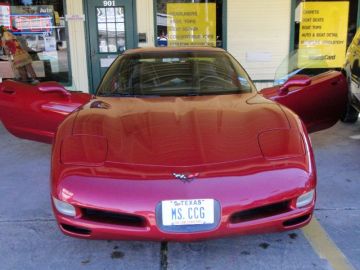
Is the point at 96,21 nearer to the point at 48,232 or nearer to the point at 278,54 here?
the point at 278,54

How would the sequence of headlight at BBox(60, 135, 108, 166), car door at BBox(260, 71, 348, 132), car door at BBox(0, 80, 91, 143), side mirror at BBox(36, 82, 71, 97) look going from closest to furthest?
headlight at BBox(60, 135, 108, 166), side mirror at BBox(36, 82, 71, 97), car door at BBox(0, 80, 91, 143), car door at BBox(260, 71, 348, 132)

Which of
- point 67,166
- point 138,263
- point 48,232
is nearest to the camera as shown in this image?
point 67,166

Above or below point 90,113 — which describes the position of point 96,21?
above

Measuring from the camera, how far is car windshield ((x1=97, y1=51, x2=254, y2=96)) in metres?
4.15

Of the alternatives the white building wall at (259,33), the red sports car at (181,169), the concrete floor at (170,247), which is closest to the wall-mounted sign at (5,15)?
the white building wall at (259,33)

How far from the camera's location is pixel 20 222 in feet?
12.4

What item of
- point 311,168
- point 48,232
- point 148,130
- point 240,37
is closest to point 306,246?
point 311,168

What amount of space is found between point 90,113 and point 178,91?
896 millimetres

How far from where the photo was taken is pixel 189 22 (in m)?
8.79

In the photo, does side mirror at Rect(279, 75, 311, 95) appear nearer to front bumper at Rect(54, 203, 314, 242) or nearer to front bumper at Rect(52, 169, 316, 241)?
front bumper at Rect(52, 169, 316, 241)

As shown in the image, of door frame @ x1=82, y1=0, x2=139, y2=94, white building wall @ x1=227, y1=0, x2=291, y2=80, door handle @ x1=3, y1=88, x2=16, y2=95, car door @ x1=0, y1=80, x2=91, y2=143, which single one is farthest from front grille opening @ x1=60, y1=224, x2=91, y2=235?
white building wall @ x1=227, y1=0, x2=291, y2=80

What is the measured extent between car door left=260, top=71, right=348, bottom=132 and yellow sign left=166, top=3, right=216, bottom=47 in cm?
407

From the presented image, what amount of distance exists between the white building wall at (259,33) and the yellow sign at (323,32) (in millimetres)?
391

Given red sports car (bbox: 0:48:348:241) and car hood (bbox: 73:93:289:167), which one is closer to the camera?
red sports car (bbox: 0:48:348:241)
